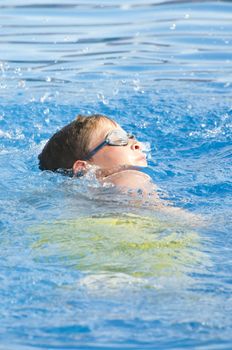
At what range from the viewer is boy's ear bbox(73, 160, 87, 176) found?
698 centimetres

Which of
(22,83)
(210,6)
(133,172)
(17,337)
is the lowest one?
(17,337)

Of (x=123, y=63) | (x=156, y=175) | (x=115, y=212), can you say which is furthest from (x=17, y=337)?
(x=123, y=63)

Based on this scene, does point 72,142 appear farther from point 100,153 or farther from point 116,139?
point 116,139

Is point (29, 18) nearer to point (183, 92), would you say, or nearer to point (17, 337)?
point (183, 92)

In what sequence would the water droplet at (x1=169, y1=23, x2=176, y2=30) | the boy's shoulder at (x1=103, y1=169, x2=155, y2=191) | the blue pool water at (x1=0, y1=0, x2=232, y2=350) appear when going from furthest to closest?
the water droplet at (x1=169, y1=23, x2=176, y2=30) → the boy's shoulder at (x1=103, y1=169, x2=155, y2=191) → the blue pool water at (x1=0, y1=0, x2=232, y2=350)

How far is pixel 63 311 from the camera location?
4.54m

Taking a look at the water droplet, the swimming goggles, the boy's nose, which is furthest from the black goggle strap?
the water droplet

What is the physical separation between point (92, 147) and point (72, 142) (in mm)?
175

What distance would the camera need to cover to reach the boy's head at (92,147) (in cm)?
696

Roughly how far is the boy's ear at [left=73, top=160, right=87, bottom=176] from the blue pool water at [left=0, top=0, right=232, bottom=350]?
0.11 meters

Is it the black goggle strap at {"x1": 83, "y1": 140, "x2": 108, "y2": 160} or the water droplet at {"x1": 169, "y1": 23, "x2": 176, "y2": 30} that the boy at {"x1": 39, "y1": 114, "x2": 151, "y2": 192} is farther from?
the water droplet at {"x1": 169, "y1": 23, "x2": 176, "y2": 30}

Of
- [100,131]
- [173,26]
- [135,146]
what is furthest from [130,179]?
[173,26]

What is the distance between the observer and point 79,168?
6992 millimetres

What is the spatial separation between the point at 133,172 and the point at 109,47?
6.07 m
